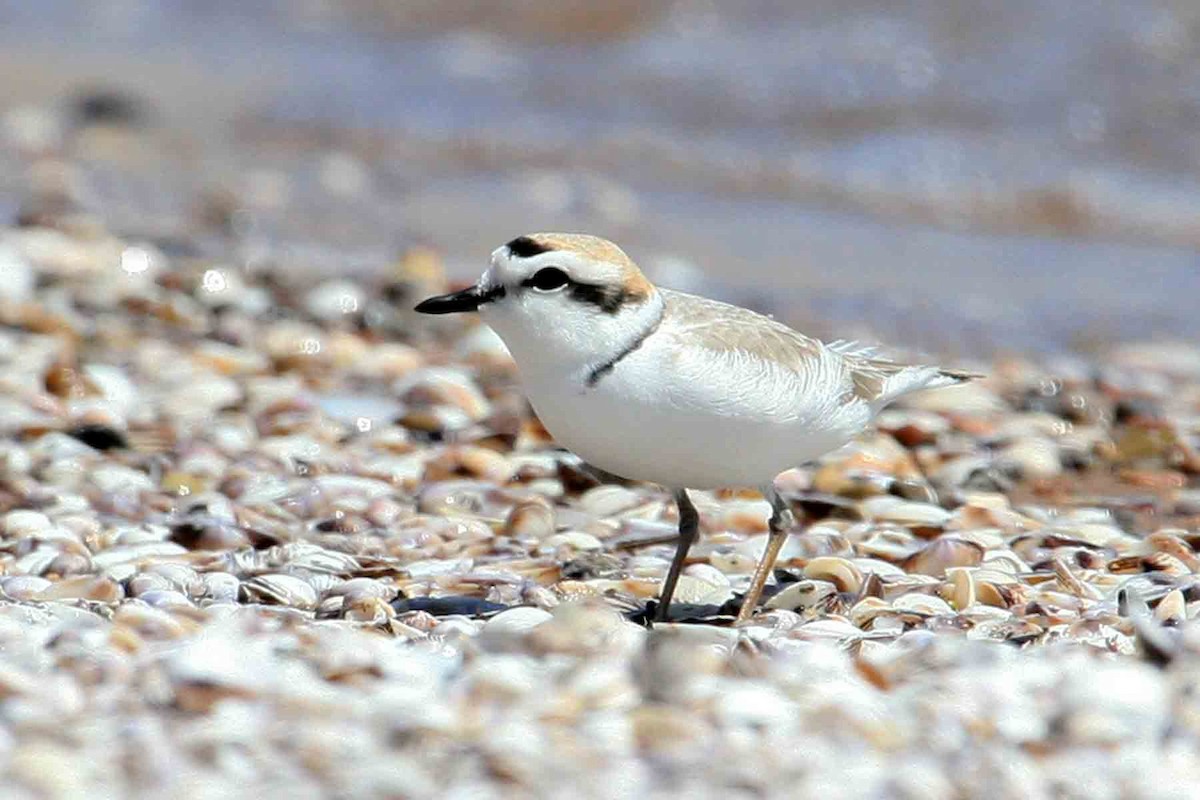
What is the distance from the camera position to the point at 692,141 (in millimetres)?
13398

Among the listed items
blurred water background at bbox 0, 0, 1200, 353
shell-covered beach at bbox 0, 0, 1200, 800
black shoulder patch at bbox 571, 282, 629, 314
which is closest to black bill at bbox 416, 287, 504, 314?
black shoulder patch at bbox 571, 282, 629, 314

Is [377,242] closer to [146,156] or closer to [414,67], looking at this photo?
[146,156]

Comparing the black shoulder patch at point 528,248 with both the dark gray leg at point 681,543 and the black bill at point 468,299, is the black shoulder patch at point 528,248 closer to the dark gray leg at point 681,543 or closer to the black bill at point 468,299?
the black bill at point 468,299

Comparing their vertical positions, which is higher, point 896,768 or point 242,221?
point 896,768

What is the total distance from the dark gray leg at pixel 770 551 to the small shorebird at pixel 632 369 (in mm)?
34

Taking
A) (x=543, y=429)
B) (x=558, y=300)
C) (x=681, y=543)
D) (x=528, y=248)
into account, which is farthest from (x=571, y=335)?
(x=543, y=429)

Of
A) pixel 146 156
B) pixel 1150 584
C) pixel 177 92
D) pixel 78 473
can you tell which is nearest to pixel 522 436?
pixel 78 473

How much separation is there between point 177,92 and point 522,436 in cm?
868

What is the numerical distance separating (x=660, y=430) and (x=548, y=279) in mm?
421

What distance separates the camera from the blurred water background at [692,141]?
10.2 metres

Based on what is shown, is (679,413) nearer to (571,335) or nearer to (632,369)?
(632,369)

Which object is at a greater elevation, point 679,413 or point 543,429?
point 679,413

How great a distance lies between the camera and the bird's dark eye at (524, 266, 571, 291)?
403 cm

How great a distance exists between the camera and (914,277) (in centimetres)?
1034
